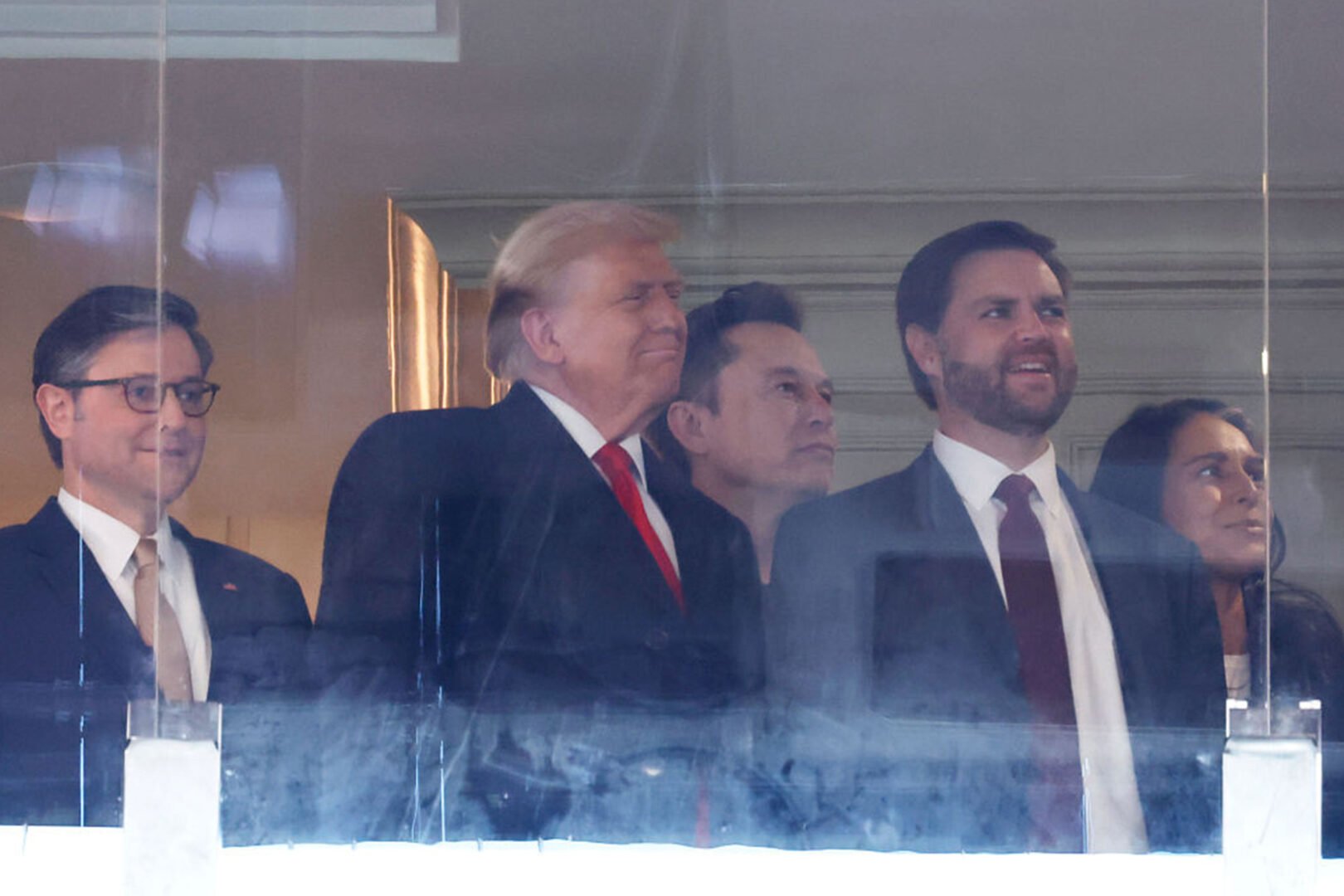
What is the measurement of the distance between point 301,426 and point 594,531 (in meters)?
0.61

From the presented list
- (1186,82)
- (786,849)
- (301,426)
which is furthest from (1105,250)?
(301,426)

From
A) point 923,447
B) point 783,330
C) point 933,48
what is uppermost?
point 933,48

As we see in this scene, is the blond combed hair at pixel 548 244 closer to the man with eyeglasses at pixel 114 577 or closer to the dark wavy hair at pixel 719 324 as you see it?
the dark wavy hair at pixel 719 324

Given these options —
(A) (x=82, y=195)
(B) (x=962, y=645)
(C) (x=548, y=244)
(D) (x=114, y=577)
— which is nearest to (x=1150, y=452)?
(B) (x=962, y=645)

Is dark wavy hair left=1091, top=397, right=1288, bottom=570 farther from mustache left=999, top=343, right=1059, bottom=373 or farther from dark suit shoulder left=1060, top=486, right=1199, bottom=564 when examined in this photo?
mustache left=999, top=343, right=1059, bottom=373

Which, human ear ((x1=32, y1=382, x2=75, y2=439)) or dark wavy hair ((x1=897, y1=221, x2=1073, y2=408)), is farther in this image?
human ear ((x1=32, y1=382, x2=75, y2=439))

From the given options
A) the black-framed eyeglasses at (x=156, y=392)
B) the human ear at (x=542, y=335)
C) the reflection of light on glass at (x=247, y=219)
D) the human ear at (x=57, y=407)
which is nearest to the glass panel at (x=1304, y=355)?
the human ear at (x=542, y=335)

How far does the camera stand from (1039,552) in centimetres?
257

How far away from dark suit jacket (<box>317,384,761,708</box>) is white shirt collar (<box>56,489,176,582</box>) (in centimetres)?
36

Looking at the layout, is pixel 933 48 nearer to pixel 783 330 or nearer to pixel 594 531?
pixel 783 330

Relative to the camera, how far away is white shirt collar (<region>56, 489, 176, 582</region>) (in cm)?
268

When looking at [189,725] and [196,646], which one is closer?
[189,725]

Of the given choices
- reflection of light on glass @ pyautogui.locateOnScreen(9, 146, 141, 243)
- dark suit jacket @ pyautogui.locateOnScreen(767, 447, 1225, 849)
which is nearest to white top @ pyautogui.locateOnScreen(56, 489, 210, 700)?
reflection of light on glass @ pyautogui.locateOnScreen(9, 146, 141, 243)

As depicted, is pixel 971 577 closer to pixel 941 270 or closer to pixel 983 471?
pixel 983 471
